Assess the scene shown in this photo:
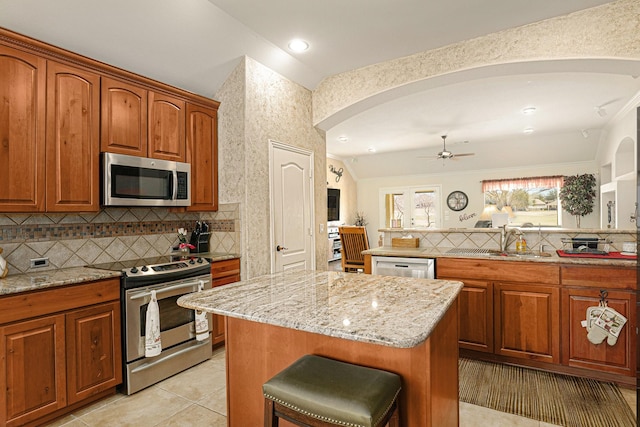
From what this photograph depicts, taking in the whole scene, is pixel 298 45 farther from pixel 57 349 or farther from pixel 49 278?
pixel 57 349

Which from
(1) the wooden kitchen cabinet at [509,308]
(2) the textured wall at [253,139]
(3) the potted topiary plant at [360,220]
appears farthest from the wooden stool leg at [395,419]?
(3) the potted topiary plant at [360,220]

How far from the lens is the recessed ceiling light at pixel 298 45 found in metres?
3.01

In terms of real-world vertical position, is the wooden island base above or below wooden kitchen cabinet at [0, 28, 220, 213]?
below

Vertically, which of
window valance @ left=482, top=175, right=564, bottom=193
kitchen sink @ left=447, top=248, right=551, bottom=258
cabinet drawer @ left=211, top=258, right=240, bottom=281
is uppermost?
window valance @ left=482, top=175, right=564, bottom=193

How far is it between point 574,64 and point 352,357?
115 inches

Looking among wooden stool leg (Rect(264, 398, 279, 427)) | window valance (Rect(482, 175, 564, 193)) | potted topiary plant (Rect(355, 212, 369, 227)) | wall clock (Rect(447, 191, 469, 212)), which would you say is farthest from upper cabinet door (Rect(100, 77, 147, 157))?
window valance (Rect(482, 175, 564, 193))

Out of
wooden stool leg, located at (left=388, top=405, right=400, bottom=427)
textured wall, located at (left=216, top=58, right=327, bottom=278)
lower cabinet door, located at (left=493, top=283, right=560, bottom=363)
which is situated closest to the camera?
wooden stool leg, located at (left=388, top=405, right=400, bottom=427)

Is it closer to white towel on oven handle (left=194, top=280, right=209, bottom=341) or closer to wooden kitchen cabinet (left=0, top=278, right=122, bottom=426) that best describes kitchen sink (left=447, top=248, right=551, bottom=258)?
white towel on oven handle (left=194, top=280, right=209, bottom=341)

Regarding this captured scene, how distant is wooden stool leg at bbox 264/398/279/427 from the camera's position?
1.29 metres

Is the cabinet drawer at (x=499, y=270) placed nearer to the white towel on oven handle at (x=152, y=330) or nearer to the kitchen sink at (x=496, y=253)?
the kitchen sink at (x=496, y=253)

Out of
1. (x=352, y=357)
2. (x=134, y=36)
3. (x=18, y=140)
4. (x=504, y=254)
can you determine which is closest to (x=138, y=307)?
(x=18, y=140)


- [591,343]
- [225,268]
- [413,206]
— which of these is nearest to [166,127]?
[225,268]

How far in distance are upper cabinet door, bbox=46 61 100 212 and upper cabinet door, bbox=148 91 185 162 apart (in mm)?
440

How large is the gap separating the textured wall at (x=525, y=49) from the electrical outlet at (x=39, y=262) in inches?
120
